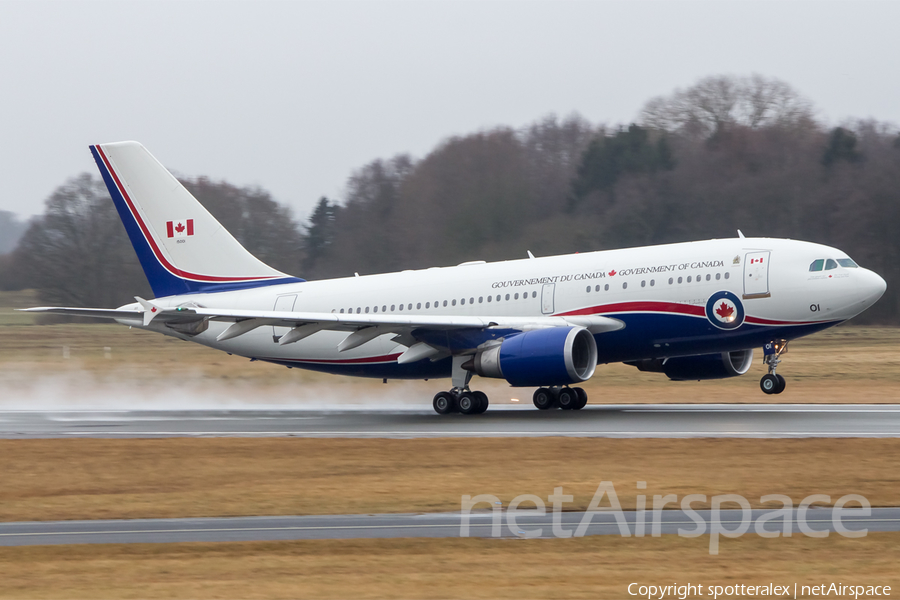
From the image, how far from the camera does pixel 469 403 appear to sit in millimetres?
24156

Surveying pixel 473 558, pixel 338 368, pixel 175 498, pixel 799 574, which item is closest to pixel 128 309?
pixel 338 368

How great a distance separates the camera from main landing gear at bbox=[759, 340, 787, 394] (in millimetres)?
23297

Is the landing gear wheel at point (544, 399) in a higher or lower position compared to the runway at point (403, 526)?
higher

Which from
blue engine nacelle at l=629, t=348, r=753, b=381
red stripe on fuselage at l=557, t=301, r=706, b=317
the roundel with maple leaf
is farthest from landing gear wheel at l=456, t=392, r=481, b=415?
the roundel with maple leaf

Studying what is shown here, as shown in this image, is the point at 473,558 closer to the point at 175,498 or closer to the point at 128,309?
the point at 175,498

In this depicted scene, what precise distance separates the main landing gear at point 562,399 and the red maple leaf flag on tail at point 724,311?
4.12m

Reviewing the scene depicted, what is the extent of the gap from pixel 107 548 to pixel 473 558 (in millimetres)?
3658

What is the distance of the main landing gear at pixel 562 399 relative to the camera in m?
25.2

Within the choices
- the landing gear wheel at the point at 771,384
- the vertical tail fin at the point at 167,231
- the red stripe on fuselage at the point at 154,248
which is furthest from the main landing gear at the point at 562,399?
the red stripe on fuselage at the point at 154,248

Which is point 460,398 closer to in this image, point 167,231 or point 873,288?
point 873,288

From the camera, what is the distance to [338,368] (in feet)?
89.4

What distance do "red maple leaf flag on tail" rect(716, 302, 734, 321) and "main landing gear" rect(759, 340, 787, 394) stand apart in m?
1.41

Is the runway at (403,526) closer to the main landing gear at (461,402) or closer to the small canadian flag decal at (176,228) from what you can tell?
the main landing gear at (461,402)

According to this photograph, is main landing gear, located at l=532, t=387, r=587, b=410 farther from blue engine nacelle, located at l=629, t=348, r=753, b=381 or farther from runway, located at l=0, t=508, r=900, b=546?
runway, located at l=0, t=508, r=900, b=546
